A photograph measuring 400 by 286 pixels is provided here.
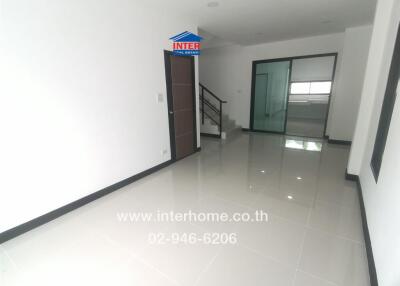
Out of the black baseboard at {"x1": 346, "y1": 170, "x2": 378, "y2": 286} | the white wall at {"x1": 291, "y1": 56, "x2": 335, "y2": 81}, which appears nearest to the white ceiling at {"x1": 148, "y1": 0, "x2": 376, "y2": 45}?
the black baseboard at {"x1": 346, "y1": 170, "x2": 378, "y2": 286}

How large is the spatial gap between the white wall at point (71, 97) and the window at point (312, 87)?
687 cm

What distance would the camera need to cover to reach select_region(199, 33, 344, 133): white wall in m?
5.43

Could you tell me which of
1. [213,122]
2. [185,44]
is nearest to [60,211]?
[185,44]

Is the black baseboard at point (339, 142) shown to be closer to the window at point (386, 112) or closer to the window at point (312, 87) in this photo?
the window at point (386, 112)

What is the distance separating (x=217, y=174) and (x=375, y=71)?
2601 mm

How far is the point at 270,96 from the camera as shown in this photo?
606 centimetres

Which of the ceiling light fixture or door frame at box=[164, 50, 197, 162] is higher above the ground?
the ceiling light fixture

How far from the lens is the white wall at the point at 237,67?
5.43m

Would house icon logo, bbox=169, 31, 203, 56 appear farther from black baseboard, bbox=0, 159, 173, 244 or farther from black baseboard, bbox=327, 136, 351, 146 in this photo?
black baseboard, bbox=327, 136, 351, 146

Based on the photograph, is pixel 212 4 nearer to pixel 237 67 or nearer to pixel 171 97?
pixel 171 97

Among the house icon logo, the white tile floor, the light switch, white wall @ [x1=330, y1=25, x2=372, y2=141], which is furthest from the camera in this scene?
white wall @ [x1=330, y1=25, x2=372, y2=141]

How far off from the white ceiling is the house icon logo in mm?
313

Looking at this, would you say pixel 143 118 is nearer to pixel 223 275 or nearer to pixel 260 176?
pixel 260 176

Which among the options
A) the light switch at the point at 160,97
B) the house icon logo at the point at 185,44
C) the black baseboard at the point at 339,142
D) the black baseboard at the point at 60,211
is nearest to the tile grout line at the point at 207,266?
the black baseboard at the point at 60,211
